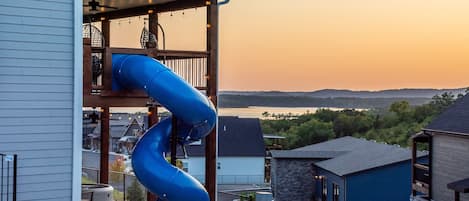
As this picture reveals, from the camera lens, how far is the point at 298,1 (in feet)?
80.1

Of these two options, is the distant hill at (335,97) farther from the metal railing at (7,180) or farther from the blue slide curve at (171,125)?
the metal railing at (7,180)

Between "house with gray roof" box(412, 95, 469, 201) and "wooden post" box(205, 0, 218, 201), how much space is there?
20.1ft

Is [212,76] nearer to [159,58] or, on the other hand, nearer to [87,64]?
[159,58]

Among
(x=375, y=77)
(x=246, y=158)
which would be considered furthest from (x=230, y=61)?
(x=375, y=77)

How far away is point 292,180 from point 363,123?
19.9 meters

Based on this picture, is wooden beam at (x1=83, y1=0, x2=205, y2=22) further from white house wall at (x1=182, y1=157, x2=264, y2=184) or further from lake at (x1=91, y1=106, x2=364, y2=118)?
white house wall at (x1=182, y1=157, x2=264, y2=184)

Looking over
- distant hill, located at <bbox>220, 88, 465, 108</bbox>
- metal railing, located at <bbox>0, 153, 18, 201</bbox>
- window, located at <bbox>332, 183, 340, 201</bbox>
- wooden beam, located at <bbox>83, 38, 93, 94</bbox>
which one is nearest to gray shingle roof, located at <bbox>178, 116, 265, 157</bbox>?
distant hill, located at <bbox>220, 88, 465, 108</bbox>

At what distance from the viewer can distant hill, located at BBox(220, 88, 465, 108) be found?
110 feet

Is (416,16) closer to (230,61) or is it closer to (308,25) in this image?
(308,25)

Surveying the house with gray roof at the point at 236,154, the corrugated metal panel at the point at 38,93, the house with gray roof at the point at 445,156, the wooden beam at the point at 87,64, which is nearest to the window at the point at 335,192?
the house with gray roof at the point at 445,156

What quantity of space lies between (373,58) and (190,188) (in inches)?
926

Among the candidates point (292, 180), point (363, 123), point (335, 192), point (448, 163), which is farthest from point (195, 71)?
point (363, 123)

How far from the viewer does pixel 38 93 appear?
543 cm

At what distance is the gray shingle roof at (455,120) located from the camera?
41.6 ft
